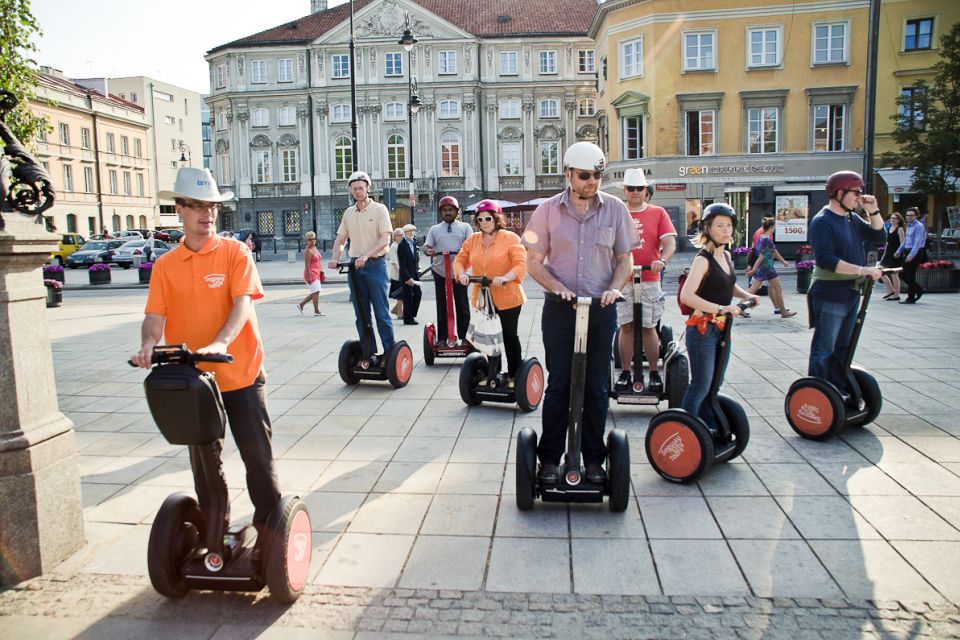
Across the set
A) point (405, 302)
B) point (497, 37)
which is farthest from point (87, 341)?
point (497, 37)

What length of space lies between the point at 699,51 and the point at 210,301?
35.4 metres

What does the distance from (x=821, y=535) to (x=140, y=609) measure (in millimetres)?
3381

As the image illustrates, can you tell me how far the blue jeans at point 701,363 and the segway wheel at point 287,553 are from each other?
262 centimetres

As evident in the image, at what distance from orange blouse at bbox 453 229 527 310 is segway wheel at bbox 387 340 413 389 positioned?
3.42ft

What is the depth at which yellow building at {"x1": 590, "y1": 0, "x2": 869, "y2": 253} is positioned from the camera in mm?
34250

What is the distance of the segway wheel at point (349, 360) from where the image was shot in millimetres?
7922

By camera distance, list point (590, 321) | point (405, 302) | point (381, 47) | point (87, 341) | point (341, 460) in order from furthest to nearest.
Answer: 1. point (381, 47)
2. point (405, 302)
3. point (87, 341)
4. point (341, 460)
5. point (590, 321)

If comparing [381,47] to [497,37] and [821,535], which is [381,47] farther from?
[821,535]

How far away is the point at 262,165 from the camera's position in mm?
56562

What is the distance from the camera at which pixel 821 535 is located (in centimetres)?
409

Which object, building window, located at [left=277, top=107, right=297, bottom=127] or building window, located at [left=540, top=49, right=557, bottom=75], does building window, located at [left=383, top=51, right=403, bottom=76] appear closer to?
building window, located at [left=277, top=107, right=297, bottom=127]

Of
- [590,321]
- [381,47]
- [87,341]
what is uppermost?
[381,47]

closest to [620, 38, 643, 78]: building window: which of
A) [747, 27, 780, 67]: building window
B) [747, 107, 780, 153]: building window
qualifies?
[747, 27, 780, 67]: building window

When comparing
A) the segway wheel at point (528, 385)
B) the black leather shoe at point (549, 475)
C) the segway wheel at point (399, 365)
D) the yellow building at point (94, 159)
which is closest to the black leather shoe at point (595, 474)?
the black leather shoe at point (549, 475)
